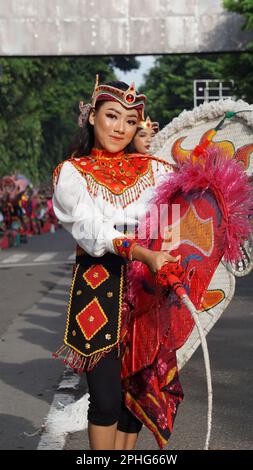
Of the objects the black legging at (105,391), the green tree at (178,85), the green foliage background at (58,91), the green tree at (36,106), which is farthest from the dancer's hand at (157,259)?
the green tree at (178,85)

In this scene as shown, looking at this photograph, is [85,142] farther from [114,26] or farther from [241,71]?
[241,71]

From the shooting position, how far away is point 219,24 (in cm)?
2152

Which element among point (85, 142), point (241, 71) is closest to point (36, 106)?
point (241, 71)

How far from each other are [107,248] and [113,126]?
1.84 feet

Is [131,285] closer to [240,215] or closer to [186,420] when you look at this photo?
[240,215]

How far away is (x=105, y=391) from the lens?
13.6ft

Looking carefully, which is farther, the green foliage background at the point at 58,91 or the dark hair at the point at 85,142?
the green foliage background at the point at 58,91

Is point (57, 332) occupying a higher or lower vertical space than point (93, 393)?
lower

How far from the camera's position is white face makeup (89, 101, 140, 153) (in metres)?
4.39

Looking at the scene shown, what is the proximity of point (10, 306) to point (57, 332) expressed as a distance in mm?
2152

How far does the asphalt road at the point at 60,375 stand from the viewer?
5.75 m

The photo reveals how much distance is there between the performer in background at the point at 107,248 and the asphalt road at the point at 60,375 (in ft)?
4.40

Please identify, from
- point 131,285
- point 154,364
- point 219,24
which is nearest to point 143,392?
point 154,364

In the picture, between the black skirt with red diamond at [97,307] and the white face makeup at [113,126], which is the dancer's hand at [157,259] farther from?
the white face makeup at [113,126]
